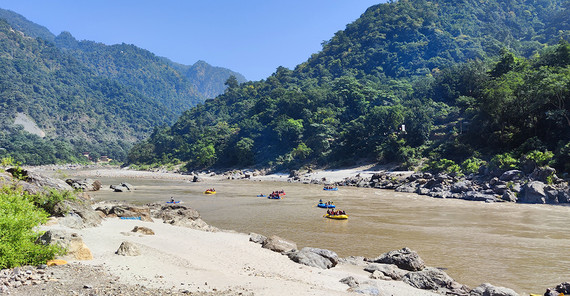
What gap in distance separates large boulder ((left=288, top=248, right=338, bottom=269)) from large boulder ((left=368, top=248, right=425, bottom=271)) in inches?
99.5

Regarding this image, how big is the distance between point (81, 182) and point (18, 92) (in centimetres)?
19334

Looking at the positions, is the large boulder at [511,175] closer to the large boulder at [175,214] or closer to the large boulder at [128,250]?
the large boulder at [175,214]

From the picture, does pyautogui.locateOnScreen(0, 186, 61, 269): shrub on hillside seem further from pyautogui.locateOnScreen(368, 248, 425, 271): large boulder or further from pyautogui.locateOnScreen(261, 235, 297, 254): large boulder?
pyautogui.locateOnScreen(368, 248, 425, 271): large boulder

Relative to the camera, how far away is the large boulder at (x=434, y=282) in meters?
12.9

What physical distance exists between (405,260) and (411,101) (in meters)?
73.9

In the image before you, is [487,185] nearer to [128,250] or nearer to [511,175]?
[511,175]

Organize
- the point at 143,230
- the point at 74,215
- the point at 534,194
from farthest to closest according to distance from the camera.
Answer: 1. the point at 534,194
2. the point at 74,215
3. the point at 143,230

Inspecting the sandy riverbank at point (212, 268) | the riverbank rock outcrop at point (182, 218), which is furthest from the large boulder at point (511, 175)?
the riverbank rock outcrop at point (182, 218)

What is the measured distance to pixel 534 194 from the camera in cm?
3519

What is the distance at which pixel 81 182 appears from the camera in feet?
171

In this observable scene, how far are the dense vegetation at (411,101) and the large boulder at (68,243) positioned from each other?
4454 centimetres

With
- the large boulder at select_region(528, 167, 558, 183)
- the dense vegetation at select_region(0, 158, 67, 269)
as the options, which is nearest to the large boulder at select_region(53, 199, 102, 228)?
the dense vegetation at select_region(0, 158, 67, 269)

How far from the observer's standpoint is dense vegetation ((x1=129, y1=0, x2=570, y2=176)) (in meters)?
49.4

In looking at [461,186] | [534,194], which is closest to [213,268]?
[534,194]
